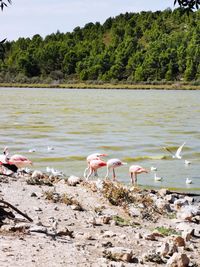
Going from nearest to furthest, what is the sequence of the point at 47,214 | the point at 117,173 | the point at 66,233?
1. the point at 66,233
2. the point at 47,214
3. the point at 117,173

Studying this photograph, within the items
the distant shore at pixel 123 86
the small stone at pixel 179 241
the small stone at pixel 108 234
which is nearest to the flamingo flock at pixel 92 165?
the small stone at pixel 108 234

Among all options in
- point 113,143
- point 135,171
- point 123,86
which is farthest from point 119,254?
point 123,86

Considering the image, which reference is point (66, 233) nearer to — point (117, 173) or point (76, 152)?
point (117, 173)

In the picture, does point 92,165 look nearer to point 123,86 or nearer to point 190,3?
point 190,3

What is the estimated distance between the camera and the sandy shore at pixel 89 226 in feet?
20.9

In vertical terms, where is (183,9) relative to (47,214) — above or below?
above

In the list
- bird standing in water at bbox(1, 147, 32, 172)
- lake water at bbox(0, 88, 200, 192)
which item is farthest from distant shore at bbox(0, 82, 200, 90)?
bird standing in water at bbox(1, 147, 32, 172)

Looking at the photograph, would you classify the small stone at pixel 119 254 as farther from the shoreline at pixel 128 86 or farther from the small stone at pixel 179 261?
the shoreline at pixel 128 86

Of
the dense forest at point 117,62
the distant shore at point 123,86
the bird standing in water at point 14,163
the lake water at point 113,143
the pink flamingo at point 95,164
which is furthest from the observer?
the dense forest at point 117,62

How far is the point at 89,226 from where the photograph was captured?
27.0ft

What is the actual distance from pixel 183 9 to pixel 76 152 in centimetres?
1255

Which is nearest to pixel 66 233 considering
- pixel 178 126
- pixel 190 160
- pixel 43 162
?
pixel 43 162

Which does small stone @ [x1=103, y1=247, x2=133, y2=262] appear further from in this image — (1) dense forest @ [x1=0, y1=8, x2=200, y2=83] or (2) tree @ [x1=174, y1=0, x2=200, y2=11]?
(1) dense forest @ [x1=0, y1=8, x2=200, y2=83]

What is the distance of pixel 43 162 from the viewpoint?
1662cm
